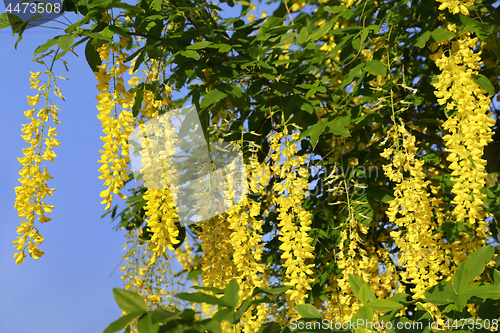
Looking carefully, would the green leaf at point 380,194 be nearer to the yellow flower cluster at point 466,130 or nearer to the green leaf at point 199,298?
the yellow flower cluster at point 466,130

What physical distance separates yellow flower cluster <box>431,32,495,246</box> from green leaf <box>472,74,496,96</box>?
15 millimetres

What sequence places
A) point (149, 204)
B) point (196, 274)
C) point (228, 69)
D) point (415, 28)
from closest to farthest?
point (149, 204) → point (228, 69) → point (415, 28) → point (196, 274)

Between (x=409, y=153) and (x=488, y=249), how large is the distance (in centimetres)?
64

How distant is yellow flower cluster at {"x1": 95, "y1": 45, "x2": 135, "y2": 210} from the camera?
4.39 ft

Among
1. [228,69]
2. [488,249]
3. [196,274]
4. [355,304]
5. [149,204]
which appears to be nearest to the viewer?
[488,249]

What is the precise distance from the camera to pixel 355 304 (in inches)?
61.4

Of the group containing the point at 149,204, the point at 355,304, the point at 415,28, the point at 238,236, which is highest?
the point at 415,28

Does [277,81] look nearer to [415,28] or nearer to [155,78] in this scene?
[155,78]

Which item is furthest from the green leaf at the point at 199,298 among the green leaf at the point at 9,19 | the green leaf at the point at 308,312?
the green leaf at the point at 9,19

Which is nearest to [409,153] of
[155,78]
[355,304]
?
[355,304]

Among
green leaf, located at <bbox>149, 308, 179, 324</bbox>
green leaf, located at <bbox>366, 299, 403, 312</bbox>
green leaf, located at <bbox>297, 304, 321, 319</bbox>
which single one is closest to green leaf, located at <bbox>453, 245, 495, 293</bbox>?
green leaf, located at <bbox>366, 299, 403, 312</bbox>

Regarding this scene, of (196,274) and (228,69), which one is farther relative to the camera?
(196,274)

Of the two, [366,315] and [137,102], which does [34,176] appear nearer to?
[137,102]

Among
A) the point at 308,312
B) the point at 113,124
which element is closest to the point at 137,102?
the point at 113,124
